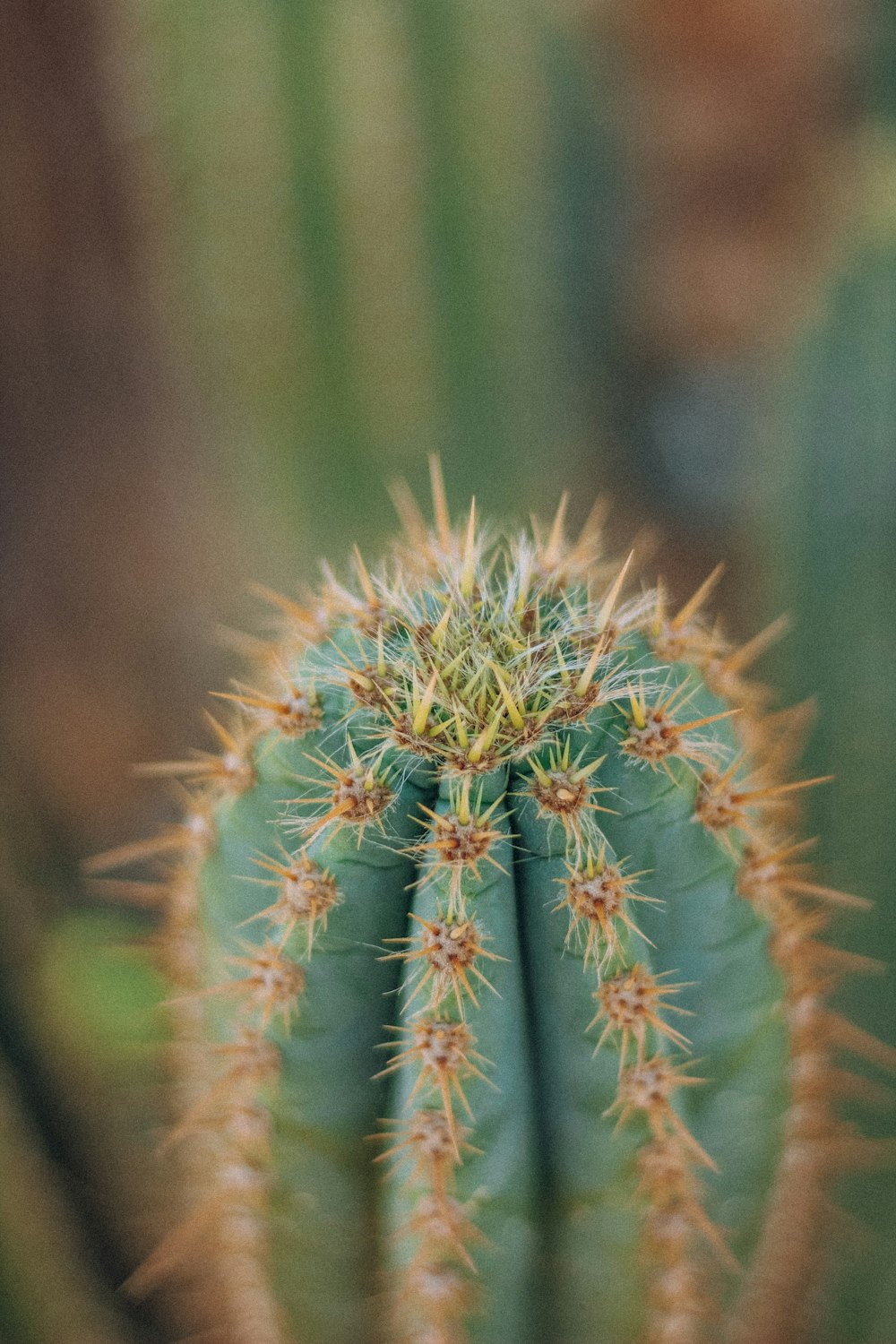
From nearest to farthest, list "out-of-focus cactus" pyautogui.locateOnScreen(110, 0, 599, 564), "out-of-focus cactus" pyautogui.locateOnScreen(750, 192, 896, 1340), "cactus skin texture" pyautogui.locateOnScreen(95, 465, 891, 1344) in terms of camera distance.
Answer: "cactus skin texture" pyautogui.locateOnScreen(95, 465, 891, 1344) < "out-of-focus cactus" pyautogui.locateOnScreen(750, 192, 896, 1340) < "out-of-focus cactus" pyautogui.locateOnScreen(110, 0, 599, 564)

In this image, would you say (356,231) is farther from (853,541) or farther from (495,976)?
(495,976)

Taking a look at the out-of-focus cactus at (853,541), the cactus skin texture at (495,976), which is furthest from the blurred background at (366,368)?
the cactus skin texture at (495,976)

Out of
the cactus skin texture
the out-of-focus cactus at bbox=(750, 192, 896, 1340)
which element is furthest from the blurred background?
the cactus skin texture

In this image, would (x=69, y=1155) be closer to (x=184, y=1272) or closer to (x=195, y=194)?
(x=184, y=1272)

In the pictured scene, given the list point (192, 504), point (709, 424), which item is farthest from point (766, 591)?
point (192, 504)

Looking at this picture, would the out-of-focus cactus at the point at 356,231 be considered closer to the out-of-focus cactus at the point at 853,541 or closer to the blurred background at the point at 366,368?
the blurred background at the point at 366,368

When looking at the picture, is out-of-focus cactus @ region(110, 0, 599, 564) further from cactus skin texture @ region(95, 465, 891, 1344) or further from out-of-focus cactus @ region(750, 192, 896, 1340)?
cactus skin texture @ region(95, 465, 891, 1344)
